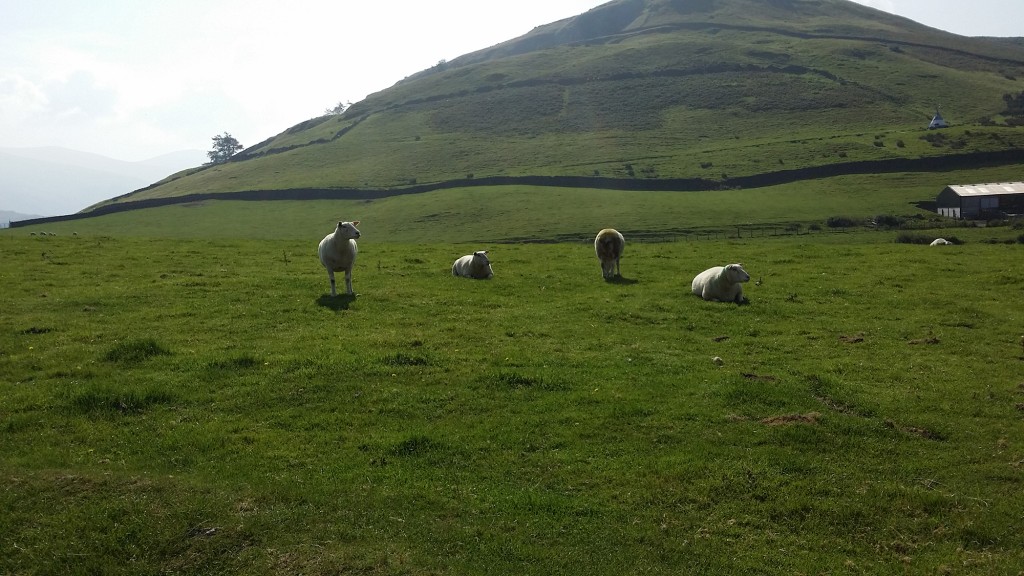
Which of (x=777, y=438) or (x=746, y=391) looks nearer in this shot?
(x=777, y=438)

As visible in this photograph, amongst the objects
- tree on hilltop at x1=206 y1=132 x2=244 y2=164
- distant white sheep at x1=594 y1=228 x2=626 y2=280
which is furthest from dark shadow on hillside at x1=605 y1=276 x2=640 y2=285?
tree on hilltop at x1=206 y1=132 x2=244 y2=164

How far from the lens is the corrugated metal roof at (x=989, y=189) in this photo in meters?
67.7

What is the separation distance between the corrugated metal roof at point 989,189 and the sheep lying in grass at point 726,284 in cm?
6360

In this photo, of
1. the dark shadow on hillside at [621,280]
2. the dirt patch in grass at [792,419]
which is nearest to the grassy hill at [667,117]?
the dark shadow on hillside at [621,280]

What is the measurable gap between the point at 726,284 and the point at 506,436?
11885 mm

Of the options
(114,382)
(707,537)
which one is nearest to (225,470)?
(114,382)

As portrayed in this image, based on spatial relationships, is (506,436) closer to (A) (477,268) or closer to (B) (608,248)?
(A) (477,268)

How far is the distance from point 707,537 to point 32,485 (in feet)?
26.1

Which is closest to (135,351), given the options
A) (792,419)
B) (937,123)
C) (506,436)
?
(506,436)

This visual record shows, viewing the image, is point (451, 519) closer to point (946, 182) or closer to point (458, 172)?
point (946, 182)

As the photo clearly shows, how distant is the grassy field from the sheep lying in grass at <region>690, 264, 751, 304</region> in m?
0.66

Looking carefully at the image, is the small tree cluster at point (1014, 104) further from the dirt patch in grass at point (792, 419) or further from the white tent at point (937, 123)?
the dirt patch in grass at point (792, 419)

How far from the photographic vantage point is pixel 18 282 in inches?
806

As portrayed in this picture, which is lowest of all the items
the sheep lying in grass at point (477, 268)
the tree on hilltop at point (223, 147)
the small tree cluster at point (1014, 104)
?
the sheep lying in grass at point (477, 268)
